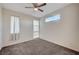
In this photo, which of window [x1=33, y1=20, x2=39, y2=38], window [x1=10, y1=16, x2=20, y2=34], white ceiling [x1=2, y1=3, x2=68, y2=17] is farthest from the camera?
window [x1=33, y1=20, x2=39, y2=38]

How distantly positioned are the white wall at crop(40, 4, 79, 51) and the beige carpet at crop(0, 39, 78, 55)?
0.13 m

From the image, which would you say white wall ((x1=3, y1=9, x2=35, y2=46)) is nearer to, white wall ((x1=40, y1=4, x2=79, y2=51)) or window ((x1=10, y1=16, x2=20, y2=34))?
window ((x1=10, y1=16, x2=20, y2=34))

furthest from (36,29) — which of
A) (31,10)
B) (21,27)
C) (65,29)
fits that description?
(65,29)

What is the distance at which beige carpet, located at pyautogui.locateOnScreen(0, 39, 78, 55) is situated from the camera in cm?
187

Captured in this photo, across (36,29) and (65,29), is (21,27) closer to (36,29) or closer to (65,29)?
(36,29)

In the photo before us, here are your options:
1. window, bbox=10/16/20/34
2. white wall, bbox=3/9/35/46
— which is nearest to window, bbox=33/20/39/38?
white wall, bbox=3/9/35/46

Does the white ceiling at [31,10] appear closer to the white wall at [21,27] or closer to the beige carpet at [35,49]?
the white wall at [21,27]

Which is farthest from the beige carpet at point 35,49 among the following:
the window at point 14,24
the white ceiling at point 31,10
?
the white ceiling at point 31,10

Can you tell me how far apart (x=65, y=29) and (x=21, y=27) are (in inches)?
40.2

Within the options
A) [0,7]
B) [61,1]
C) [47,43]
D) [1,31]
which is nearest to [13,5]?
[0,7]

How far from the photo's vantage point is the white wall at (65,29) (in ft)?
6.43

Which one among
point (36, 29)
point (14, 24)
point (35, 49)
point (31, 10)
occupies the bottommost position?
point (35, 49)

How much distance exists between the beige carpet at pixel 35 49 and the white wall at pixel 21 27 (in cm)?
11

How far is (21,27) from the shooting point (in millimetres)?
1995
